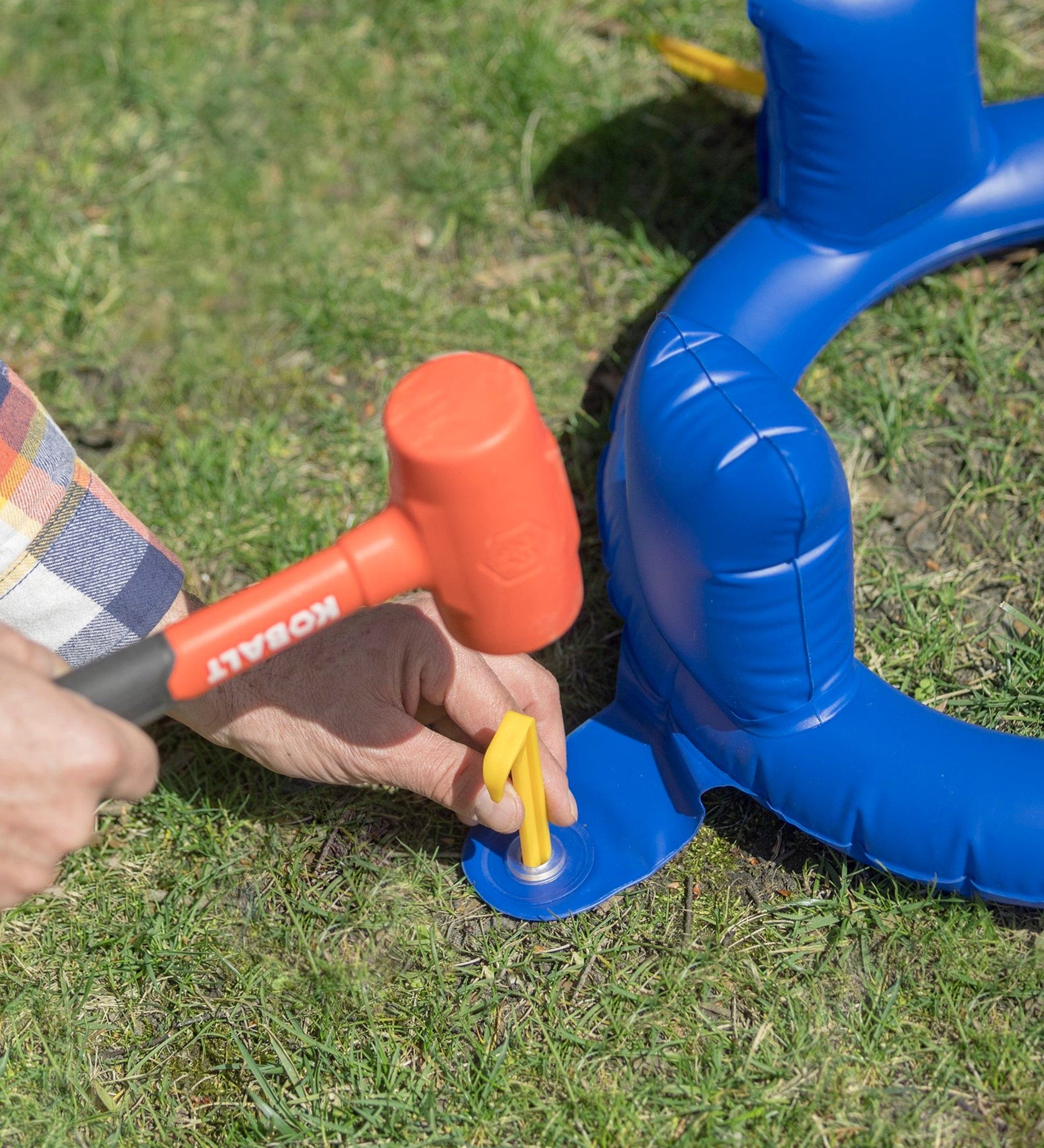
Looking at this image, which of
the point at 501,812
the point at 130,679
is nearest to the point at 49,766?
the point at 130,679

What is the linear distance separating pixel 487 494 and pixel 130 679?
49 centimetres

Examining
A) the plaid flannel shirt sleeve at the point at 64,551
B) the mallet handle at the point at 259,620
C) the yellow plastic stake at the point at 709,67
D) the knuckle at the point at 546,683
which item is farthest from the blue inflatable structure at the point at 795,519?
the plaid flannel shirt sleeve at the point at 64,551

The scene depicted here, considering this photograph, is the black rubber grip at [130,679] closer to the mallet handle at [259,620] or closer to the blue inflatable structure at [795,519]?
the mallet handle at [259,620]

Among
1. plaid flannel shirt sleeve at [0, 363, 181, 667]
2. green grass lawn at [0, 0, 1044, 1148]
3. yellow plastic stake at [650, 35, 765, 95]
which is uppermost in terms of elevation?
plaid flannel shirt sleeve at [0, 363, 181, 667]

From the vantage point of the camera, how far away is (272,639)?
153 cm

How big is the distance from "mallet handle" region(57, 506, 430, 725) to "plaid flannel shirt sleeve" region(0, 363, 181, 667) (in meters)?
0.51

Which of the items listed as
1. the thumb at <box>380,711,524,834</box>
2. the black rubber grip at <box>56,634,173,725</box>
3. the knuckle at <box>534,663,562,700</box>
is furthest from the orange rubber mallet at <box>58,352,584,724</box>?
the knuckle at <box>534,663,562,700</box>

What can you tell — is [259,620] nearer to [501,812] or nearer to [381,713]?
[381,713]

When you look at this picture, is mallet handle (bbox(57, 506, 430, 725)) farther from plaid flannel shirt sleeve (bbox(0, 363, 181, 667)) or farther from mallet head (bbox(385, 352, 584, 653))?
plaid flannel shirt sleeve (bbox(0, 363, 181, 667))

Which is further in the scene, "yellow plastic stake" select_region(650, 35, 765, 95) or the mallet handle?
"yellow plastic stake" select_region(650, 35, 765, 95)

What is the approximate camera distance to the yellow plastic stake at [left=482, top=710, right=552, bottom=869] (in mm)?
1774

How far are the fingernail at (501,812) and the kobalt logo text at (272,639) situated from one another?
20.8 inches

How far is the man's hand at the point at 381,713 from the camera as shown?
1.96 metres

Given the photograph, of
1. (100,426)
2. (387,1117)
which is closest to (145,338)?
(100,426)
